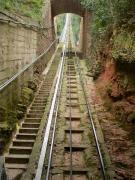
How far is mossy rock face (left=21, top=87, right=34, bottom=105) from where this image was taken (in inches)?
628

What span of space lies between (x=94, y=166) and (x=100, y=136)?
2.28 m

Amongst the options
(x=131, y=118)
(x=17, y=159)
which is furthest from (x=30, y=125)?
(x=131, y=118)

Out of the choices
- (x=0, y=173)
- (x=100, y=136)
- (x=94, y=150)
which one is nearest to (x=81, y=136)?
(x=100, y=136)

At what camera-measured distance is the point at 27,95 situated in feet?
54.1

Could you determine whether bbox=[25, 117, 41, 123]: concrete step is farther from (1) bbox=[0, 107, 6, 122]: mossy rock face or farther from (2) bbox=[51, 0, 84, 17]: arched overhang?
(2) bbox=[51, 0, 84, 17]: arched overhang

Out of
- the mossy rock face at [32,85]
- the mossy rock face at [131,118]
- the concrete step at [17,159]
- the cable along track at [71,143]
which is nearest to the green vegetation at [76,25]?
the mossy rock face at [32,85]

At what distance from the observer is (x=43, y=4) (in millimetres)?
26156

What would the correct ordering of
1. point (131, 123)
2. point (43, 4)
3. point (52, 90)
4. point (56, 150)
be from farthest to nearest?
point (43, 4), point (52, 90), point (131, 123), point (56, 150)

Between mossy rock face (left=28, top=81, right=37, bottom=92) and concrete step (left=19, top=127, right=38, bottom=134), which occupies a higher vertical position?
mossy rock face (left=28, top=81, right=37, bottom=92)

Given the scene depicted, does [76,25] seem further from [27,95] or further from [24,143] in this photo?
[24,143]

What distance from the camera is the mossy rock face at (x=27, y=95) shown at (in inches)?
628

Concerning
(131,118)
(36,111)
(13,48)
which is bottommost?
(36,111)

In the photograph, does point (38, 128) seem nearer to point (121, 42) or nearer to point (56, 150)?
point (56, 150)

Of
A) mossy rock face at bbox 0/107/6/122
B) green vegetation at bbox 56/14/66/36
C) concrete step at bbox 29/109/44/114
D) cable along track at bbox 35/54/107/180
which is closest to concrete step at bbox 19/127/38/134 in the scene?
cable along track at bbox 35/54/107/180
